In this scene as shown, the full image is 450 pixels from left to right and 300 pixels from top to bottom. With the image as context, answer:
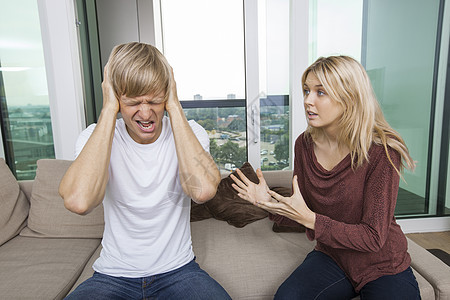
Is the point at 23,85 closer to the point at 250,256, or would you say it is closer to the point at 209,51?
the point at 209,51

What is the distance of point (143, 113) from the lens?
98cm

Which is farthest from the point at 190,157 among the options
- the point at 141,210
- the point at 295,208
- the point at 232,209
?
the point at 232,209

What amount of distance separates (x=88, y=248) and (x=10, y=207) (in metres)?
0.50

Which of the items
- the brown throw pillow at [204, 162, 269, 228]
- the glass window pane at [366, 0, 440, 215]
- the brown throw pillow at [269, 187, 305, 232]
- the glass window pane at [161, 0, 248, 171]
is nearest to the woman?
the brown throw pillow at [269, 187, 305, 232]

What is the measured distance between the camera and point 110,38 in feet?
10.1

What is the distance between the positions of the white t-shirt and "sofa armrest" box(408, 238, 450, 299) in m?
0.89

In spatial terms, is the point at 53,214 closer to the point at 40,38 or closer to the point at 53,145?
the point at 53,145

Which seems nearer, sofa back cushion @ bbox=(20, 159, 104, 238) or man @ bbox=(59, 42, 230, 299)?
man @ bbox=(59, 42, 230, 299)

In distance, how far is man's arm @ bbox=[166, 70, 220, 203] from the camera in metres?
1.02

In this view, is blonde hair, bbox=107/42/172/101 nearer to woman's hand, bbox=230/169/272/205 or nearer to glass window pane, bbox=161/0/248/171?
woman's hand, bbox=230/169/272/205

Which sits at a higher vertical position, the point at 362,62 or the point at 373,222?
the point at 362,62

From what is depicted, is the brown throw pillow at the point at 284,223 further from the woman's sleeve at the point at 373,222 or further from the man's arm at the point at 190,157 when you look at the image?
the man's arm at the point at 190,157

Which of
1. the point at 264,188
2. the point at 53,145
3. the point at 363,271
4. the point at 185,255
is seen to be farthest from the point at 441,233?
the point at 53,145

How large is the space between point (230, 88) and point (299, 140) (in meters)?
1.93
